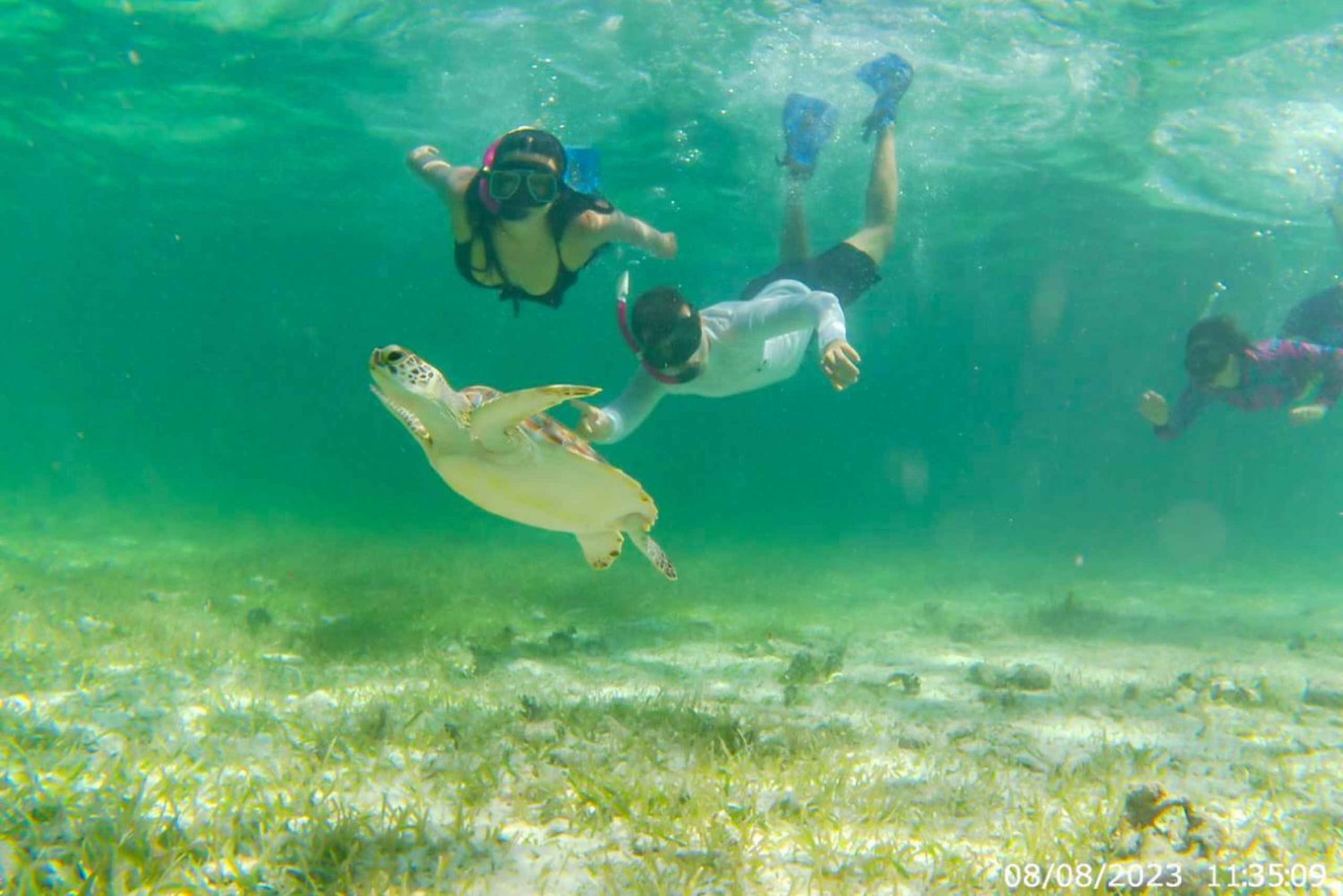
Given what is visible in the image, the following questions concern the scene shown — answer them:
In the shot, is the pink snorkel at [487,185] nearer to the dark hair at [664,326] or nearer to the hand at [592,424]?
the dark hair at [664,326]

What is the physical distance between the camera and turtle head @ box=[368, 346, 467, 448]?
2844 mm

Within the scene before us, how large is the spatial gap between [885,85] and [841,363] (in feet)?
25.0

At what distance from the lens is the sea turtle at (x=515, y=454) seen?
118 inches

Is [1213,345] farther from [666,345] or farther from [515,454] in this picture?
[515,454]

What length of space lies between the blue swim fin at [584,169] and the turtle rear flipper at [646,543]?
3393 millimetres

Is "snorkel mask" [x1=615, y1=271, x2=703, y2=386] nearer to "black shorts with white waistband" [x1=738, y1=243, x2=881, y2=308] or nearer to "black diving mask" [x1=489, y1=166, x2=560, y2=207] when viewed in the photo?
"black diving mask" [x1=489, y1=166, x2=560, y2=207]

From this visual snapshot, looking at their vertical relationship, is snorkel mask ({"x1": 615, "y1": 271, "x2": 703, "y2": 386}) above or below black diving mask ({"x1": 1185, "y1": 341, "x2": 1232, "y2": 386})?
below

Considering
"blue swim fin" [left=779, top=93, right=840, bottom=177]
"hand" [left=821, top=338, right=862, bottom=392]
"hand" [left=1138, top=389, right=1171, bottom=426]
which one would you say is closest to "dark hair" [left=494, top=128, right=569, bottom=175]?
"hand" [left=821, top=338, right=862, bottom=392]

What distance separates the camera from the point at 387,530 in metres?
22.6

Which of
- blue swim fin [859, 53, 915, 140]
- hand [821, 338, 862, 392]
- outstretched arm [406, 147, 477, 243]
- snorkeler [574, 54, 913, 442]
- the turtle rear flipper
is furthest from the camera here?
blue swim fin [859, 53, 915, 140]

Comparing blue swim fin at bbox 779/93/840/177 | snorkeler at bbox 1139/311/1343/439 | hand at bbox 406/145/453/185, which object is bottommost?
snorkeler at bbox 1139/311/1343/439

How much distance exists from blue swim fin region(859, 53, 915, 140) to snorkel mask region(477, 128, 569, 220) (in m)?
5.66

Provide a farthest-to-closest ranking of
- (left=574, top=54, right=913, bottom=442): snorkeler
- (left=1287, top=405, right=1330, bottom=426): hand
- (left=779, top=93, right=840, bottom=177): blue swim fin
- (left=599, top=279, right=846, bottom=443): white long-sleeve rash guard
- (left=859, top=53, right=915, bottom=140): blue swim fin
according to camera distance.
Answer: (left=779, top=93, right=840, bottom=177): blue swim fin < (left=859, top=53, right=915, bottom=140): blue swim fin < (left=1287, top=405, right=1330, bottom=426): hand < (left=599, top=279, right=846, bottom=443): white long-sleeve rash guard < (left=574, top=54, right=913, bottom=442): snorkeler

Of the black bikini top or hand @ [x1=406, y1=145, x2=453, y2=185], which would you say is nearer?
the black bikini top
